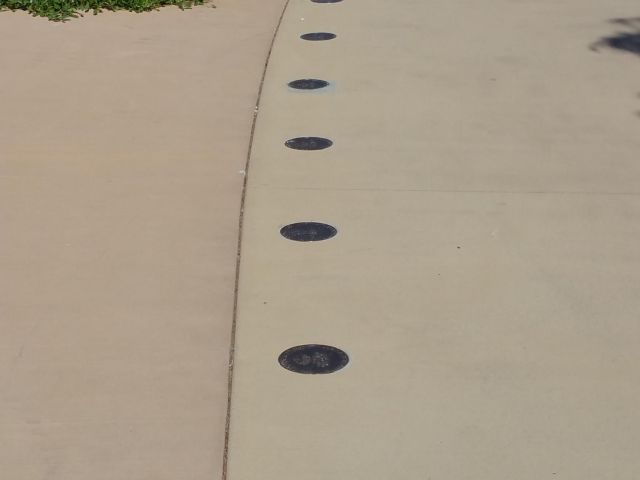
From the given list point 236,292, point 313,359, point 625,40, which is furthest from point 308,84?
point 313,359

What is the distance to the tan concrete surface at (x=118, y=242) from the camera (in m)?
3.47

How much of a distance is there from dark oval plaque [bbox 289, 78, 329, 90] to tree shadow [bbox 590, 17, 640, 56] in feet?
6.40

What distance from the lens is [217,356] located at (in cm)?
388

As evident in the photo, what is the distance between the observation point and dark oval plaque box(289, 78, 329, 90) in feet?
21.9

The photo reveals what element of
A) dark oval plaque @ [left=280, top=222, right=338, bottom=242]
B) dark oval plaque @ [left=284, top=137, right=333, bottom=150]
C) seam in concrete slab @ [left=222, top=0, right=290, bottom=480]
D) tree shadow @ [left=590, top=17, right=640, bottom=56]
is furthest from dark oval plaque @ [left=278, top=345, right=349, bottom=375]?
tree shadow @ [left=590, top=17, right=640, bottom=56]

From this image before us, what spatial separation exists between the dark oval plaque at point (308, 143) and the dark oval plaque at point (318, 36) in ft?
6.64

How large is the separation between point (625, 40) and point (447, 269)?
384 centimetres

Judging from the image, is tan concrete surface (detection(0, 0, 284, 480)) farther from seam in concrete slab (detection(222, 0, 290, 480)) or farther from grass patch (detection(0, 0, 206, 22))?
grass patch (detection(0, 0, 206, 22))

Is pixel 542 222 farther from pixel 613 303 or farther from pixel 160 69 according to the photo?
pixel 160 69

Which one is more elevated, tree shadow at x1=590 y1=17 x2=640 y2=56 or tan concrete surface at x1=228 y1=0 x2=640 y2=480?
tree shadow at x1=590 y1=17 x2=640 y2=56

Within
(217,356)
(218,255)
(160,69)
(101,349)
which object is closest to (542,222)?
(218,255)

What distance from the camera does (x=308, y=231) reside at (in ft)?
15.8

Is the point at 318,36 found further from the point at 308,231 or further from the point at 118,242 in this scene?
the point at 118,242

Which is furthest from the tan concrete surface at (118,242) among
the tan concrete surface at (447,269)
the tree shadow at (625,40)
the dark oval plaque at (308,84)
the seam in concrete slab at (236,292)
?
the tree shadow at (625,40)
